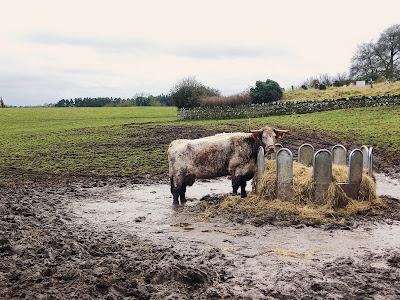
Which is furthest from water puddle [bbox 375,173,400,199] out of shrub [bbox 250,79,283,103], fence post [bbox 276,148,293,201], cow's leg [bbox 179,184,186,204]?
shrub [bbox 250,79,283,103]

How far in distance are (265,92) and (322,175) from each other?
3288 cm

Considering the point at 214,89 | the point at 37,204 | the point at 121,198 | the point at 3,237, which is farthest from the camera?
the point at 214,89

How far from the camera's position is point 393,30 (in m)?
59.6

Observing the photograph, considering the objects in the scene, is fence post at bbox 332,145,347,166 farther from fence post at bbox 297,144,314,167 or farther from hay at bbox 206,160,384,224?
hay at bbox 206,160,384,224

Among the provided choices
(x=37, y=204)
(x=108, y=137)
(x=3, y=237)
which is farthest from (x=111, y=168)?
(x=3, y=237)

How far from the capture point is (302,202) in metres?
10.4

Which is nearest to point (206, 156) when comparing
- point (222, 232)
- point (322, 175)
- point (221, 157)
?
point (221, 157)

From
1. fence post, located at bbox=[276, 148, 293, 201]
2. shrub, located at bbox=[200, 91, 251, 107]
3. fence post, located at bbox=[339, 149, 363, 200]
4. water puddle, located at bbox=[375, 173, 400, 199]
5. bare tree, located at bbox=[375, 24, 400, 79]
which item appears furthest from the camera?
bare tree, located at bbox=[375, 24, 400, 79]

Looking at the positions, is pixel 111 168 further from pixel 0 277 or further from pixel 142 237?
pixel 0 277

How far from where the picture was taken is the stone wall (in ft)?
114

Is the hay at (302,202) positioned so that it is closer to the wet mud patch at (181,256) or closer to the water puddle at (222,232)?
the wet mud patch at (181,256)

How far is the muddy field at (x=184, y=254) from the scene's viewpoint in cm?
539

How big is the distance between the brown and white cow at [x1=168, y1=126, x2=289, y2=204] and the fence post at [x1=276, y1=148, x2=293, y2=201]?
2.66 feet

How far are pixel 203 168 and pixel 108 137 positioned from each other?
1665 centimetres
